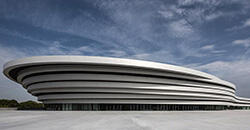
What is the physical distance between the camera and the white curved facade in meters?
31.2

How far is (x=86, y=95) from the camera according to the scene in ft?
106

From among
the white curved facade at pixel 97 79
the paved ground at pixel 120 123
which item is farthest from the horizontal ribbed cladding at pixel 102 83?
the paved ground at pixel 120 123

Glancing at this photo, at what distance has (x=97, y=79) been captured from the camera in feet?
105

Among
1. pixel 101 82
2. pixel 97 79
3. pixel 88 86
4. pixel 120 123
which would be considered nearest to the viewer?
pixel 120 123

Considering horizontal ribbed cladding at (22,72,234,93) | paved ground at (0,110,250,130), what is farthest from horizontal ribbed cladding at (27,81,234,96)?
paved ground at (0,110,250,130)

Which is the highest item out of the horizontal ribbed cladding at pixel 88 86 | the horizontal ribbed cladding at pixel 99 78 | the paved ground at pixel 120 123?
the horizontal ribbed cladding at pixel 99 78

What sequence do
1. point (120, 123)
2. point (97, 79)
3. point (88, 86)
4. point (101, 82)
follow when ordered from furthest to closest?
point (101, 82)
point (97, 79)
point (88, 86)
point (120, 123)

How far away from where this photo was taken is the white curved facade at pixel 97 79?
1229 inches

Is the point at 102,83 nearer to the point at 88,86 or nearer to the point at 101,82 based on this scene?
the point at 101,82

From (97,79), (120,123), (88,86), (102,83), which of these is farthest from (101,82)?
(120,123)

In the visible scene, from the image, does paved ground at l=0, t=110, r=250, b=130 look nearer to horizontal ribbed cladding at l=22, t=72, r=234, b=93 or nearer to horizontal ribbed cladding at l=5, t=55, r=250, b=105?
horizontal ribbed cladding at l=22, t=72, r=234, b=93

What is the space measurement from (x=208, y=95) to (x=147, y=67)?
24.1m

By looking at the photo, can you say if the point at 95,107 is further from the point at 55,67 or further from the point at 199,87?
the point at 199,87

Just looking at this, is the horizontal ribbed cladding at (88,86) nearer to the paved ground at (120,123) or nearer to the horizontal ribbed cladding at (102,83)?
the horizontal ribbed cladding at (102,83)
